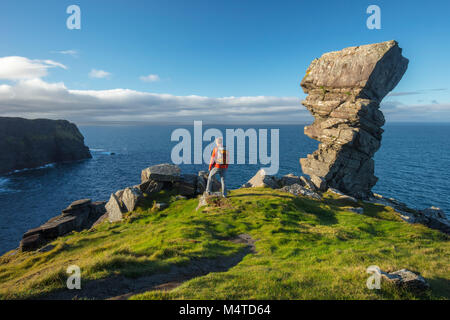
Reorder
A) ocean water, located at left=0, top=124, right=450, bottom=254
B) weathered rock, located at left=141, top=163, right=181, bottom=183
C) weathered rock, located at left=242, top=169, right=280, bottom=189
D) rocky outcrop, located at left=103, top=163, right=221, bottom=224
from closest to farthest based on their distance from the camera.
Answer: rocky outcrop, located at left=103, top=163, right=221, bottom=224, weathered rock, located at left=141, top=163, right=181, bottom=183, weathered rock, located at left=242, top=169, right=280, bottom=189, ocean water, located at left=0, top=124, right=450, bottom=254

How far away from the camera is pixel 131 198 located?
88.1 feet

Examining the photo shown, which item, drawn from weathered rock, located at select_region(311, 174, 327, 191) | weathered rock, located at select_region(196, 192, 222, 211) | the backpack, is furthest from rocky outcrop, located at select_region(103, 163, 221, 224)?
weathered rock, located at select_region(311, 174, 327, 191)

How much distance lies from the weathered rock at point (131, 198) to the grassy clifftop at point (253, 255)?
4.57ft

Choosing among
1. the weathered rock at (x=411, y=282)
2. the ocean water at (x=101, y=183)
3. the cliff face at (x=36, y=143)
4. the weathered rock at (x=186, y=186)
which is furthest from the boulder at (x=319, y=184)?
the cliff face at (x=36, y=143)

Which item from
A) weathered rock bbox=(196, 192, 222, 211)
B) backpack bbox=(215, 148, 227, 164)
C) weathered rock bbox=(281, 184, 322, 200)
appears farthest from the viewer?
weathered rock bbox=(281, 184, 322, 200)

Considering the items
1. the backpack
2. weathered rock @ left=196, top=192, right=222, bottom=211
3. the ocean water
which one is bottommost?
the ocean water

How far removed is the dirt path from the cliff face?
133594mm

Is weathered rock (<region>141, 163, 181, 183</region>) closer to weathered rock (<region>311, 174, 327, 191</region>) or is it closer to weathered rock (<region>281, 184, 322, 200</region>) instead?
weathered rock (<region>281, 184, 322, 200</region>)

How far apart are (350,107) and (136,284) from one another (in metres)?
49.4

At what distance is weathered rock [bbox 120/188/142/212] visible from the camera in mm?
26578

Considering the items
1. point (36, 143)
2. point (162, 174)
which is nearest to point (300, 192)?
point (162, 174)

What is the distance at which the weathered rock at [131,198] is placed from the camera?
2658 centimetres

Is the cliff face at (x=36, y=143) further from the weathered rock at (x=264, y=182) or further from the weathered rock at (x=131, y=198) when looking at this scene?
the weathered rock at (x=264, y=182)

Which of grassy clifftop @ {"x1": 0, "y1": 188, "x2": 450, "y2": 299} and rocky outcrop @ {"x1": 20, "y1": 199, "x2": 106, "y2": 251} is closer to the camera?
grassy clifftop @ {"x1": 0, "y1": 188, "x2": 450, "y2": 299}
